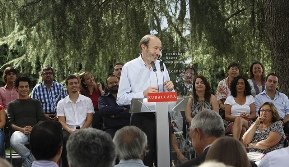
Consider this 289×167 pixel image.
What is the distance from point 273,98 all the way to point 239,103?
477 mm

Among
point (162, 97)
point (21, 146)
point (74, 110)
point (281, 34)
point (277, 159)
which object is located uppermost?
point (281, 34)

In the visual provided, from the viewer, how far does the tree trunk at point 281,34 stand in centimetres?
855

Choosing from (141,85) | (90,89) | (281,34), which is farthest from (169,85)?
(281,34)

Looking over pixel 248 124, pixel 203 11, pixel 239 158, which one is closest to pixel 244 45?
pixel 203 11

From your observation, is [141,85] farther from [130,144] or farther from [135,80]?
[130,144]

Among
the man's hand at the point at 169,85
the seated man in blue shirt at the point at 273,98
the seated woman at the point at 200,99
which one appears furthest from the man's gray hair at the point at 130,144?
the seated man in blue shirt at the point at 273,98

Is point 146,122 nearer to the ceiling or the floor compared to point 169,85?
nearer to the floor

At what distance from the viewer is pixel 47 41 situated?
951cm

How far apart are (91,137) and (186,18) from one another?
652 centimetres

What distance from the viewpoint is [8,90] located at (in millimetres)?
7844

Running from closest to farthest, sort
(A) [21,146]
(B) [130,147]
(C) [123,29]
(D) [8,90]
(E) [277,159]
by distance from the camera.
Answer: (B) [130,147] < (E) [277,159] < (A) [21,146] < (D) [8,90] < (C) [123,29]

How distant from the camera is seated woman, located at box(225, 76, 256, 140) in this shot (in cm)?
738

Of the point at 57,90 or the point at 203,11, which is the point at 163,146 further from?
the point at 203,11

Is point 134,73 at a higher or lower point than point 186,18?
lower
